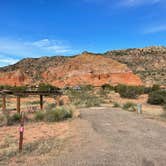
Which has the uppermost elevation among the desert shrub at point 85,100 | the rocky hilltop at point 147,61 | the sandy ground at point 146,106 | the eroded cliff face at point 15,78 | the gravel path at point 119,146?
the rocky hilltop at point 147,61

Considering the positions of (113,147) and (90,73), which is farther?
(90,73)

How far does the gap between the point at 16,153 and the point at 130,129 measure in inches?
254

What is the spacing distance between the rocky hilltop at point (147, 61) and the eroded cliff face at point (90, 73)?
158 inches

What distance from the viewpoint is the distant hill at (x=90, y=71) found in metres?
77.7

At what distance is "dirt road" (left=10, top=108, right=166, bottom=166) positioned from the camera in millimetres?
8453

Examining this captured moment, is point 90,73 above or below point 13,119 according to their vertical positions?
above

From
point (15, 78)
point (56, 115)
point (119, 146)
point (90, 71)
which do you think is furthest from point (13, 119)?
point (15, 78)

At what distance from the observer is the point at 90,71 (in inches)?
3167

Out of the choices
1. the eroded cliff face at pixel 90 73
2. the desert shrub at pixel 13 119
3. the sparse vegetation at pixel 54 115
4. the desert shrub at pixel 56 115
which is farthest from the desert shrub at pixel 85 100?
the eroded cliff face at pixel 90 73

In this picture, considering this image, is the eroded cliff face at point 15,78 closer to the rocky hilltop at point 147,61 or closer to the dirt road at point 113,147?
the rocky hilltop at point 147,61

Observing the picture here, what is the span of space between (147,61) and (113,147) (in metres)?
83.2

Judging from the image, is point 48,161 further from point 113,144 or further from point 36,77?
point 36,77

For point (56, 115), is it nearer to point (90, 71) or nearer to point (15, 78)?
point (90, 71)

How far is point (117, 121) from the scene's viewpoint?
1695cm
